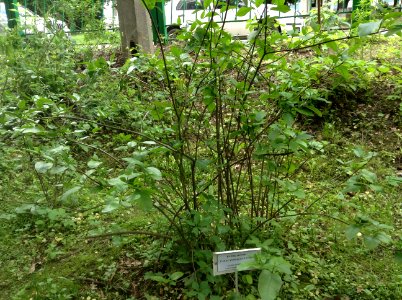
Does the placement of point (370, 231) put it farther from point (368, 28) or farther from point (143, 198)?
point (143, 198)

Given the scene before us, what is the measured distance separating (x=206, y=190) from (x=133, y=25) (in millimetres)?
3538

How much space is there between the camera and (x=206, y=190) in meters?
2.43

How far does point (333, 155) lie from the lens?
12.6ft

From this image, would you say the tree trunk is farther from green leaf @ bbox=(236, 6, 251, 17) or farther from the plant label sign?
the plant label sign

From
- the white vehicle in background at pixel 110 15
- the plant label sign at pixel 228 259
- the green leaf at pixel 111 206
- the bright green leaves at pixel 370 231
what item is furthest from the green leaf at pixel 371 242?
the white vehicle in background at pixel 110 15

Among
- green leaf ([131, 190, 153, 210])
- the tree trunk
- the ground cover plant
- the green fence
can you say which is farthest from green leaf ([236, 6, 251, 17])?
the tree trunk

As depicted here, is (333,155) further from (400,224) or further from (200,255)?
(200,255)

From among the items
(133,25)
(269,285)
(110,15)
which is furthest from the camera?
(110,15)

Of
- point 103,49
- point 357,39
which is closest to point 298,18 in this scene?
point 103,49

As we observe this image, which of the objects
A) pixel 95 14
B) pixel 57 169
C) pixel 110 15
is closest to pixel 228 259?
pixel 57 169

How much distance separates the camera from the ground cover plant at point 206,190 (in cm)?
183

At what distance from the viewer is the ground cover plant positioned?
1831mm

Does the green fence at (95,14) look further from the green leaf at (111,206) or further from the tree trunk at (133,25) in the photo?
the green leaf at (111,206)

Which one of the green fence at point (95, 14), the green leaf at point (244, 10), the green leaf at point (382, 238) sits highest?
the green fence at point (95, 14)
